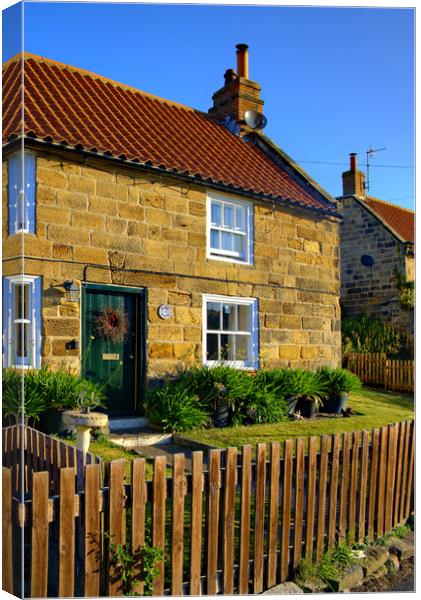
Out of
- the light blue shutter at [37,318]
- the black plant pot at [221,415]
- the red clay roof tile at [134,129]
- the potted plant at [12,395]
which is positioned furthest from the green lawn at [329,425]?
the red clay roof tile at [134,129]

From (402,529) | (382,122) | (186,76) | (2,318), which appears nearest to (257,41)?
(186,76)

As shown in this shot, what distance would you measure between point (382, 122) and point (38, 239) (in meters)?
3.95

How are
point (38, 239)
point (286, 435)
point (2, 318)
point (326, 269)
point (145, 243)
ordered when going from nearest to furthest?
point (2, 318) → point (286, 435) → point (38, 239) → point (145, 243) → point (326, 269)

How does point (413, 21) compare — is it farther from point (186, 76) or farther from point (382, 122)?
point (186, 76)

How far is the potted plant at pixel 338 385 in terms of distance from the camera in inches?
269

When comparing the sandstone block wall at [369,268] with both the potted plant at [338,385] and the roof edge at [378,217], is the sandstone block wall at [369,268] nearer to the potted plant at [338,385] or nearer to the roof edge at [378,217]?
the roof edge at [378,217]

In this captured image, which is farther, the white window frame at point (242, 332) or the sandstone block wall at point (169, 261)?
the white window frame at point (242, 332)

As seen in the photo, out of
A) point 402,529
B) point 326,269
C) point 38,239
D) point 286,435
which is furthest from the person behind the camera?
point 326,269

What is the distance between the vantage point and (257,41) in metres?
4.66

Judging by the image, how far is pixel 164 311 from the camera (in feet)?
27.0

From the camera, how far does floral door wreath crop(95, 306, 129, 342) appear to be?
735 centimetres

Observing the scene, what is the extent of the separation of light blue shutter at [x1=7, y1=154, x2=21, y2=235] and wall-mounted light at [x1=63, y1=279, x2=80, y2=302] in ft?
7.53

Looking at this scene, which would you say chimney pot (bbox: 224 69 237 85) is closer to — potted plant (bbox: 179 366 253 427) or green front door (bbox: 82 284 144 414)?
green front door (bbox: 82 284 144 414)

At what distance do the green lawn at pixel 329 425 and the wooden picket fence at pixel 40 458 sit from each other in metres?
2.12
